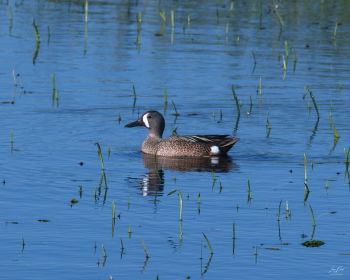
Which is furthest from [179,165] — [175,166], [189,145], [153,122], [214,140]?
[153,122]

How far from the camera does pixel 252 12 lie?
30.2 metres

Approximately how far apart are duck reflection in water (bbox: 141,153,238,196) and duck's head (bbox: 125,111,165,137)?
2.26 ft

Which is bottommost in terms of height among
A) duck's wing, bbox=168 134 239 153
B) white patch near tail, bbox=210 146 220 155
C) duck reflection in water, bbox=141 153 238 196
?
duck reflection in water, bbox=141 153 238 196

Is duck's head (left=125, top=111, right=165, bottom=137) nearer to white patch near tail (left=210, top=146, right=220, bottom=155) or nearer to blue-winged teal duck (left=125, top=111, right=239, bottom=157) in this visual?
blue-winged teal duck (left=125, top=111, right=239, bottom=157)

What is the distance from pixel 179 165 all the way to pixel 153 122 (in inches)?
58.1

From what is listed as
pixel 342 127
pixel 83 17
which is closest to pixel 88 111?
pixel 342 127

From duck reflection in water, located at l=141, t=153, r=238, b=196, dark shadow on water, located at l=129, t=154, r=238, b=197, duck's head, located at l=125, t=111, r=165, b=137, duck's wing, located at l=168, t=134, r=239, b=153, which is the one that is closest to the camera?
dark shadow on water, located at l=129, t=154, r=238, b=197

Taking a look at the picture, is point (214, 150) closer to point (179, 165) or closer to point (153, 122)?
point (179, 165)

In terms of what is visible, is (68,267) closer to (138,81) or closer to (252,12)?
(138,81)

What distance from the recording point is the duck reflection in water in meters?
13.7

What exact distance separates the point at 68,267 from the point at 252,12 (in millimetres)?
21354

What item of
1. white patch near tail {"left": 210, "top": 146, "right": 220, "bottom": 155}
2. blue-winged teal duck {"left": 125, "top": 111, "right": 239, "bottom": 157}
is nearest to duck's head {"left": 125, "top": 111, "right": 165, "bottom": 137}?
blue-winged teal duck {"left": 125, "top": 111, "right": 239, "bottom": 157}

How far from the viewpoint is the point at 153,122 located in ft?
53.0

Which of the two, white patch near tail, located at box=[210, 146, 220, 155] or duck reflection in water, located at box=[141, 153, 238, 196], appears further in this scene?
white patch near tail, located at box=[210, 146, 220, 155]
